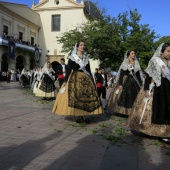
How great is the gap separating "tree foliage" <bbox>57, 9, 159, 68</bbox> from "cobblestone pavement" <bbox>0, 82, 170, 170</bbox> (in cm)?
2051

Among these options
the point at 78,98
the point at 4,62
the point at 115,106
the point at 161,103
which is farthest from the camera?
the point at 4,62

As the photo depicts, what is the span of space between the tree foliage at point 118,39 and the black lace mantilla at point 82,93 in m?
20.0

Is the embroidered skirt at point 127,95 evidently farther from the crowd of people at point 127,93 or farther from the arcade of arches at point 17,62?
the arcade of arches at point 17,62

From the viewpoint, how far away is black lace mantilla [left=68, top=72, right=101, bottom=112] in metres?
6.02

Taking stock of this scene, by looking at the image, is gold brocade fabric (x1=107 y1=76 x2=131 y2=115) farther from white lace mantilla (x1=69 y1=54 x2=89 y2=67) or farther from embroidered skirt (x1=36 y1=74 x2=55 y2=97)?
embroidered skirt (x1=36 y1=74 x2=55 y2=97)

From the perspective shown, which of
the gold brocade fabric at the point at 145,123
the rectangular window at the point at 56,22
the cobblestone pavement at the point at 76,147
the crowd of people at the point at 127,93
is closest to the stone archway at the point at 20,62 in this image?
the rectangular window at the point at 56,22

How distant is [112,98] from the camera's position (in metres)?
7.70

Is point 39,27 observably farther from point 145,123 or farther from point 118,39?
point 145,123

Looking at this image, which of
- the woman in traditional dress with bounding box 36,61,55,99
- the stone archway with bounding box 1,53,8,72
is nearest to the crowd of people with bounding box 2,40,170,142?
the woman in traditional dress with bounding box 36,61,55,99

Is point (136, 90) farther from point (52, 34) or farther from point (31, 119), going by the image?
point (52, 34)

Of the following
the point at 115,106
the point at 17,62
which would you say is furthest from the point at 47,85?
the point at 17,62

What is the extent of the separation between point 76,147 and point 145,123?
48.3 inches

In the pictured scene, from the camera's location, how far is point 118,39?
26641mm

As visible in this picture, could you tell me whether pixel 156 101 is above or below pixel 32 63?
below
